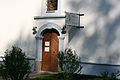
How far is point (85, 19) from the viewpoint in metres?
16.0

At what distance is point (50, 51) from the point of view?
57.0 feet

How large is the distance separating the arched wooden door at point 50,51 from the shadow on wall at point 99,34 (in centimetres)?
127

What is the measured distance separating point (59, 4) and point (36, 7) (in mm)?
1631

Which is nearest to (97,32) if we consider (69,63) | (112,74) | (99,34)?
(99,34)

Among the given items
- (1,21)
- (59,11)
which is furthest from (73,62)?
(1,21)

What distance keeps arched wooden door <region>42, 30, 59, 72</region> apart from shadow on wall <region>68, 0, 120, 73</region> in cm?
127

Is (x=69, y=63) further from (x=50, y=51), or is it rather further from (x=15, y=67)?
(x=50, y=51)

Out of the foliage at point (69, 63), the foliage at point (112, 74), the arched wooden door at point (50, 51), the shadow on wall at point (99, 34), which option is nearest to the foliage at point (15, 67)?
the foliage at point (69, 63)

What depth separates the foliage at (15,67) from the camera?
10711 millimetres

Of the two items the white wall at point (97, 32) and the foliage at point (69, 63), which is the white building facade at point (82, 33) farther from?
the foliage at point (69, 63)

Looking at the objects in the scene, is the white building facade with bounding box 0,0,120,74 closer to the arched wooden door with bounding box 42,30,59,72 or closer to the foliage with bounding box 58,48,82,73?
the arched wooden door with bounding box 42,30,59,72

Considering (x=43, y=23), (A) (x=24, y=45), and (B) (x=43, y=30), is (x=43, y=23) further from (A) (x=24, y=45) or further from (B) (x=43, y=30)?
(A) (x=24, y=45)

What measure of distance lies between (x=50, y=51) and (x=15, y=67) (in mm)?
6745

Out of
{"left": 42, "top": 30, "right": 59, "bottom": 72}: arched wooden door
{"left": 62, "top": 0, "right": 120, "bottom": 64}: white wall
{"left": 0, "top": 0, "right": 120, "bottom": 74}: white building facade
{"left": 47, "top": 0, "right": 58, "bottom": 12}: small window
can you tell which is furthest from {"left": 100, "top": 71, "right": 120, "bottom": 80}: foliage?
{"left": 47, "top": 0, "right": 58, "bottom": 12}: small window
